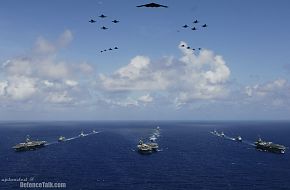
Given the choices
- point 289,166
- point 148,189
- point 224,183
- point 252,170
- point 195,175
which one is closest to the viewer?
point 148,189

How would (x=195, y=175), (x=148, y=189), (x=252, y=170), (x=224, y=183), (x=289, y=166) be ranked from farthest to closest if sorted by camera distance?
(x=289, y=166) → (x=252, y=170) → (x=195, y=175) → (x=224, y=183) → (x=148, y=189)

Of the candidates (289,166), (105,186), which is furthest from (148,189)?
(289,166)

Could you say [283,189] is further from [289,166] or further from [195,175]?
[289,166]

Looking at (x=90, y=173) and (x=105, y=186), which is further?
(x=90, y=173)

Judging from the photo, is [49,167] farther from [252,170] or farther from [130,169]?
[252,170]

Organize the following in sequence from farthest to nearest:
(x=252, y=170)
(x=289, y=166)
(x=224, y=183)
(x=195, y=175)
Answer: (x=289, y=166)
(x=252, y=170)
(x=195, y=175)
(x=224, y=183)

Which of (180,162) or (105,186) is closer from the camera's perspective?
(105,186)

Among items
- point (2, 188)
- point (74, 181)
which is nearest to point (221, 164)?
point (74, 181)

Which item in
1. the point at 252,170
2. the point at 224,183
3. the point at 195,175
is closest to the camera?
the point at 224,183

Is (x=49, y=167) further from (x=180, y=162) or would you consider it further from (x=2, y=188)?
(x=180, y=162)
